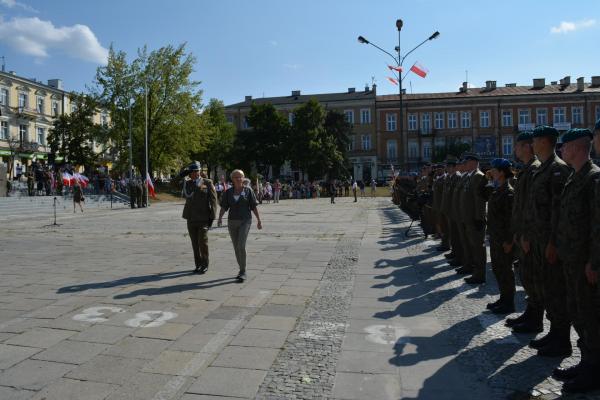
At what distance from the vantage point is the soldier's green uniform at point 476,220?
7.28 m

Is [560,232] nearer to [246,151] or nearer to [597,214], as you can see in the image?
[597,214]

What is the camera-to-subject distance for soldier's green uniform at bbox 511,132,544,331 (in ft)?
15.6

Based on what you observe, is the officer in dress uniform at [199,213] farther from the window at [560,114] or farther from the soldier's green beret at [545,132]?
the window at [560,114]

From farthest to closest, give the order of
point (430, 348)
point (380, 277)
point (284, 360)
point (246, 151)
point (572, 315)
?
1. point (246, 151)
2. point (380, 277)
3. point (430, 348)
4. point (284, 360)
5. point (572, 315)

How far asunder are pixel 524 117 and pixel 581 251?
76.0 m

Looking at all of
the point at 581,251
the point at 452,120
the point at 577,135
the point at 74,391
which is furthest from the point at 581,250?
the point at 452,120

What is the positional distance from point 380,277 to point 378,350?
144 inches

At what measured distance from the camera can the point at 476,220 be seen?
729cm

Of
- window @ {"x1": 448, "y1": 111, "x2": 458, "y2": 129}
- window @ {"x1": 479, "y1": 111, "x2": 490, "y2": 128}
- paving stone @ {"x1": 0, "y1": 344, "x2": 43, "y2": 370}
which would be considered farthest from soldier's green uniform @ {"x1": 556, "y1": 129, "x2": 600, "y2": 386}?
window @ {"x1": 479, "y1": 111, "x2": 490, "y2": 128}

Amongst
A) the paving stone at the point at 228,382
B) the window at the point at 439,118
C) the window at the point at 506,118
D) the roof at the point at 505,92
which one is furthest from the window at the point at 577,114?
the paving stone at the point at 228,382

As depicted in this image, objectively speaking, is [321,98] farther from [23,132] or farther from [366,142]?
[23,132]

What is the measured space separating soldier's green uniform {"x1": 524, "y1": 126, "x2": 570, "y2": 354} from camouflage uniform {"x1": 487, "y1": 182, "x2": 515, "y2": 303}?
1.27 m

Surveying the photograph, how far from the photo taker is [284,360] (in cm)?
432

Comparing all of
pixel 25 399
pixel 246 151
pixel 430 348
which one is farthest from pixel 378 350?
pixel 246 151
